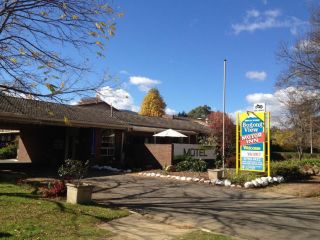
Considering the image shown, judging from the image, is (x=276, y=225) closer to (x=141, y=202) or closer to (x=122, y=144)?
(x=141, y=202)

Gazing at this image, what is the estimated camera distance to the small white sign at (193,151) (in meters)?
25.3

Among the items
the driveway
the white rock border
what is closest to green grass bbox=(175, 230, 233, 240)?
the driveway

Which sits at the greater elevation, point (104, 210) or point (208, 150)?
point (208, 150)

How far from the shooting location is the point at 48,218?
9.82m

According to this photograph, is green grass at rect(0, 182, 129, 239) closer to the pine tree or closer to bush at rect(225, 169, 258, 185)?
bush at rect(225, 169, 258, 185)

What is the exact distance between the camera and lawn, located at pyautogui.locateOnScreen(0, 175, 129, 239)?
8.45 meters

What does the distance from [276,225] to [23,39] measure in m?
8.54

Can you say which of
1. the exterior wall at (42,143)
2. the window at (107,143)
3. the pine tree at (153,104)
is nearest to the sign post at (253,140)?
the window at (107,143)

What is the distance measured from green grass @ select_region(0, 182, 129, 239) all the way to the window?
49.7 feet

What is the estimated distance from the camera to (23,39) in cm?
1223

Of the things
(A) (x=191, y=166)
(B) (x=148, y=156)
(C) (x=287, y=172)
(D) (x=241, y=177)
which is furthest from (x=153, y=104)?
(D) (x=241, y=177)

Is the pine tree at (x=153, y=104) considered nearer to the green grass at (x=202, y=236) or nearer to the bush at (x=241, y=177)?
the bush at (x=241, y=177)

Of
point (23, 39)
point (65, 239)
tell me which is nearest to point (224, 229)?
point (65, 239)

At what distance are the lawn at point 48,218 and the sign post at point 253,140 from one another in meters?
10.3
